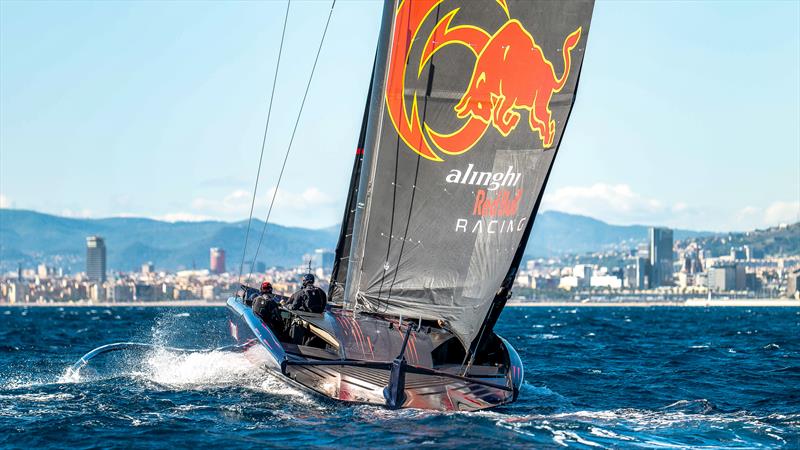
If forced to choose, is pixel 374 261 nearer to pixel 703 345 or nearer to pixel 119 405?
pixel 119 405

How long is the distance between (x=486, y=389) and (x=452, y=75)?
401cm

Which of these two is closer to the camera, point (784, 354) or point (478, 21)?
point (478, 21)

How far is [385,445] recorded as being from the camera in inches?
496

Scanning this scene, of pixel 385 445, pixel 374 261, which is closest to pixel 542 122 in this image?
pixel 374 261

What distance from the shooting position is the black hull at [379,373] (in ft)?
47.5

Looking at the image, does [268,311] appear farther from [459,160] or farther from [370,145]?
[459,160]

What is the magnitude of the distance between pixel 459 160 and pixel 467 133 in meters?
0.36

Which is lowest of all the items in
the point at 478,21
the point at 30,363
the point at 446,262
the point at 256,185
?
the point at 30,363

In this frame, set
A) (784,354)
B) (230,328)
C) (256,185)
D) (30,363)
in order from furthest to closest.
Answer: (784,354) → (30,363) → (256,185) → (230,328)

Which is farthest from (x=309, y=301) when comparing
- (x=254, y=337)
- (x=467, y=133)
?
(x=467, y=133)

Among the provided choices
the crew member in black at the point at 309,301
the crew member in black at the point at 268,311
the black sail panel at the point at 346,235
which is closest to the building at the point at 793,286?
the black sail panel at the point at 346,235

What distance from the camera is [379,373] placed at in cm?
1456

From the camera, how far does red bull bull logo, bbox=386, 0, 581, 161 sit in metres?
15.4

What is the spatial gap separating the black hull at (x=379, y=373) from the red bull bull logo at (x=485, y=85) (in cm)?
257
